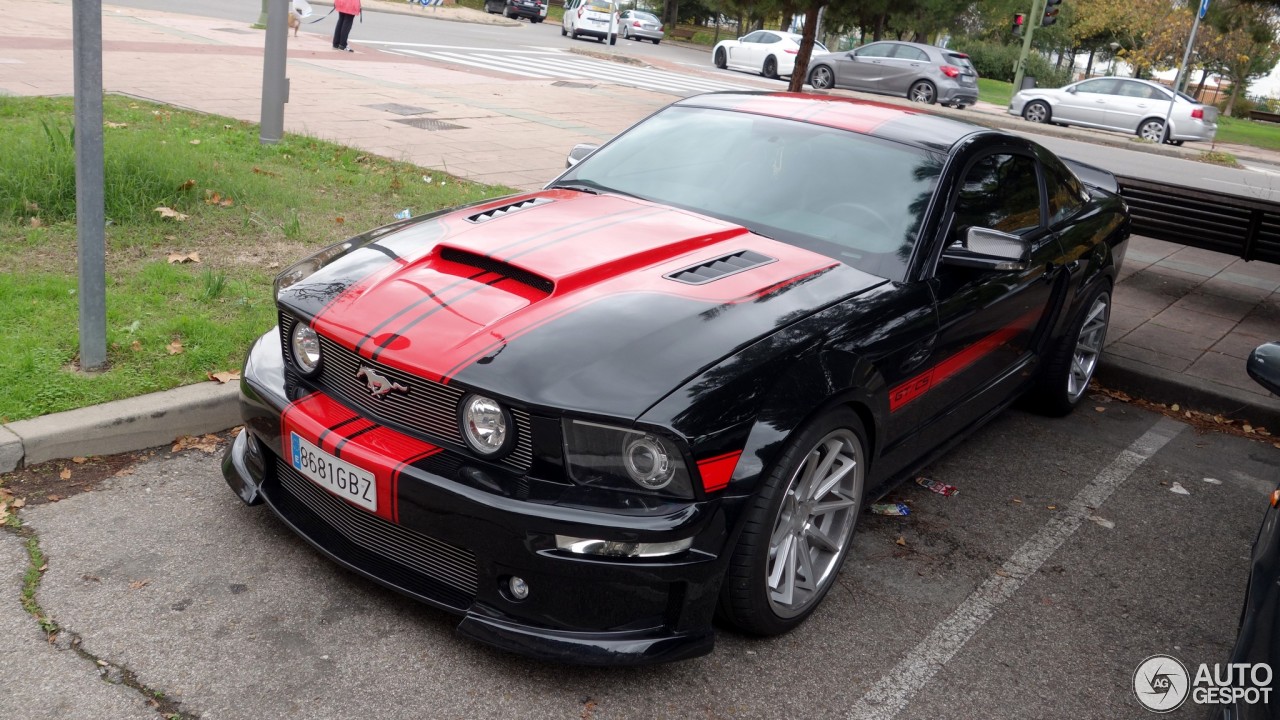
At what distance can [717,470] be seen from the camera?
2900 millimetres

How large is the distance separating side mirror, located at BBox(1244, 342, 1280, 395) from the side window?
1.21m

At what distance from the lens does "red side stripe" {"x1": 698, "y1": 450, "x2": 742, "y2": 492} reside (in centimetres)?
287


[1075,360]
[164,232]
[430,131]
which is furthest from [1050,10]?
[164,232]

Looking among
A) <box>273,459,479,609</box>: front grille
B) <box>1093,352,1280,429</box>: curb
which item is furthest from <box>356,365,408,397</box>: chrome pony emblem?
<box>1093,352,1280,429</box>: curb

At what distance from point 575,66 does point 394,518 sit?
22.8 m

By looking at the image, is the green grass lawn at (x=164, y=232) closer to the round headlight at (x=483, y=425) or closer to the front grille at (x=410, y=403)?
the front grille at (x=410, y=403)

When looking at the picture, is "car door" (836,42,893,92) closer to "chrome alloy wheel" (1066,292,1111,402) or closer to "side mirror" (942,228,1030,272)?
"chrome alloy wheel" (1066,292,1111,402)

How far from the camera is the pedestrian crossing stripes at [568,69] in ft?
→ 69.9

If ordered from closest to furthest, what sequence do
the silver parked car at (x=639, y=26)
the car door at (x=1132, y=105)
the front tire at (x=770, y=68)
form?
the car door at (x=1132, y=105)
the front tire at (x=770, y=68)
the silver parked car at (x=639, y=26)

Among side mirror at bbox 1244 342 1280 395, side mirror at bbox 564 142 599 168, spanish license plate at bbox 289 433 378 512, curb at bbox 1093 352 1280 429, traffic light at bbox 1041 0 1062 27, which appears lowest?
curb at bbox 1093 352 1280 429

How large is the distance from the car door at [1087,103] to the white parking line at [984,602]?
72.2 feet

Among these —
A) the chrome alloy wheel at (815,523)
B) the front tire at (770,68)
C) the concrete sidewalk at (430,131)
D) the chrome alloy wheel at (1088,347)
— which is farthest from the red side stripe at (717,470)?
the front tire at (770,68)

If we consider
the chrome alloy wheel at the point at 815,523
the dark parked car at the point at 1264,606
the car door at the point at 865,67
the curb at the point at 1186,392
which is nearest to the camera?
the dark parked car at the point at 1264,606

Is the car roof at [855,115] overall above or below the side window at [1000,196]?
above
